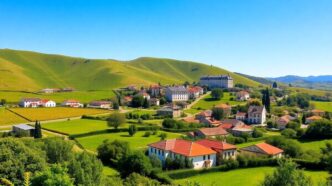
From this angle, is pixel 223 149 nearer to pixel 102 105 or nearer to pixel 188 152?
pixel 188 152

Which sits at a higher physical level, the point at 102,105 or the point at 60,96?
the point at 60,96

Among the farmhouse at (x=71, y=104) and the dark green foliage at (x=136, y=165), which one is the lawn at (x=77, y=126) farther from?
the dark green foliage at (x=136, y=165)

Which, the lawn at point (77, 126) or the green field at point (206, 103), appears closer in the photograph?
the lawn at point (77, 126)

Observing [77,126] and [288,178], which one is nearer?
[288,178]

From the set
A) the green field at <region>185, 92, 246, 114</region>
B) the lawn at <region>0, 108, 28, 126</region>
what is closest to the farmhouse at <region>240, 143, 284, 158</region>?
the green field at <region>185, 92, 246, 114</region>

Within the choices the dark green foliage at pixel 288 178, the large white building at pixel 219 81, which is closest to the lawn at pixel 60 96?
the large white building at pixel 219 81

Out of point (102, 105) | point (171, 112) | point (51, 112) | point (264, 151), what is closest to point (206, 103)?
point (171, 112)

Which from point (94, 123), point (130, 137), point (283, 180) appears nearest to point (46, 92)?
point (94, 123)

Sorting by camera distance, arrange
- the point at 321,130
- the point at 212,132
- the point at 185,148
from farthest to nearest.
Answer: the point at 212,132, the point at 321,130, the point at 185,148
